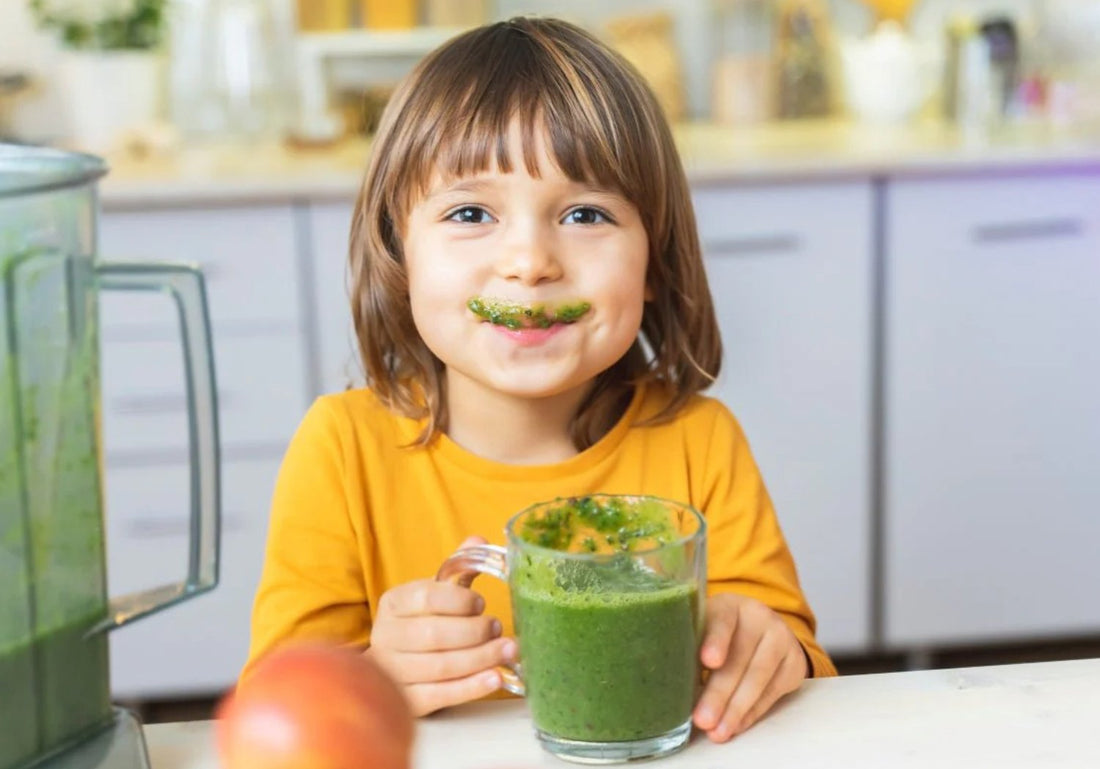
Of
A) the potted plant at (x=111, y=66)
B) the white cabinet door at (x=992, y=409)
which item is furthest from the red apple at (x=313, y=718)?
the potted plant at (x=111, y=66)

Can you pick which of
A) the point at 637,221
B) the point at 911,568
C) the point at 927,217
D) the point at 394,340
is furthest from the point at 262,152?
the point at 637,221

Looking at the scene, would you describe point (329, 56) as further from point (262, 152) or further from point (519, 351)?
point (519, 351)

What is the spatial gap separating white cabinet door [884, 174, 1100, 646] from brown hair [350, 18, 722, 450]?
46.5 inches

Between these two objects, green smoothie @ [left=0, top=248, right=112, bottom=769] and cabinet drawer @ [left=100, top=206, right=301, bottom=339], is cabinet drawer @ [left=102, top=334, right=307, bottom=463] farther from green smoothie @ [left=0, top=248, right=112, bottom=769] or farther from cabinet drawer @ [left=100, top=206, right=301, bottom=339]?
green smoothie @ [left=0, top=248, right=112, bottom=769]

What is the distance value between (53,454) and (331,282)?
1578 millimetres

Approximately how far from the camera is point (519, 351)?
2.93 ft

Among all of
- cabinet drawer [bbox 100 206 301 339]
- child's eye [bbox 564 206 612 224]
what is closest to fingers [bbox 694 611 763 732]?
child's eye [bbox 564 206 612 224]

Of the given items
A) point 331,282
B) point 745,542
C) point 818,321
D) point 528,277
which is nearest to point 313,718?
point 528,277

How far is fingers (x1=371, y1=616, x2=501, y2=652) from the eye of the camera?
2.37 feet

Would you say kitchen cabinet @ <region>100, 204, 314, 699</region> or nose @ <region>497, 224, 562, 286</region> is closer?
nose @ <region>497, 224, 562, 286</region>

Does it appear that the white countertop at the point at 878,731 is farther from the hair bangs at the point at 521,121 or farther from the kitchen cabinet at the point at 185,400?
the kitchen cabinet at the point at 185,400

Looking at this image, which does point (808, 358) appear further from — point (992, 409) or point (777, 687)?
point (777, 687)

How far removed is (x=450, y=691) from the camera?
69cm

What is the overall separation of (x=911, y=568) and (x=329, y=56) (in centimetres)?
136
